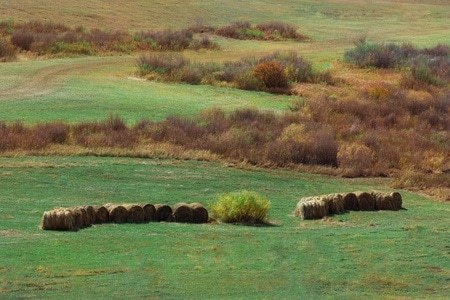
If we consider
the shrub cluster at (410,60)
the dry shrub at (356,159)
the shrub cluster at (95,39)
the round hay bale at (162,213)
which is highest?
the round hay bale at (162,213)

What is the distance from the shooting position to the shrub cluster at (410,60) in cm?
5122

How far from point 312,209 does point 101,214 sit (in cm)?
501

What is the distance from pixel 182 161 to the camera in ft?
96.3

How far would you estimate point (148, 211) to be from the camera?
2061cm

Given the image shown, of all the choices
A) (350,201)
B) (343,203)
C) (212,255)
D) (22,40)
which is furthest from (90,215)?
(22,40)

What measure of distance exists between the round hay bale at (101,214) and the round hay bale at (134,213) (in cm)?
44

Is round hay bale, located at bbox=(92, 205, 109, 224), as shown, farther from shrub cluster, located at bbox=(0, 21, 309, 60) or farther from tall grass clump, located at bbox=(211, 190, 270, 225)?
shrub cluster, located at bbox=(0, 21, 309, 60)

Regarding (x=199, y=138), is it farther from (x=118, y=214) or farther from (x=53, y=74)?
(x=53, y=74)

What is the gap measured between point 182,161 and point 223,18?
54335mm

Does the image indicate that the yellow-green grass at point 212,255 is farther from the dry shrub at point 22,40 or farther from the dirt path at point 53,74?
the dry shrub at point 22,40

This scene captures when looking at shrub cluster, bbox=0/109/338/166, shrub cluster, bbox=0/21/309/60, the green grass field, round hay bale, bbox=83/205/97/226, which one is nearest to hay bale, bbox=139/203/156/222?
the green grass field

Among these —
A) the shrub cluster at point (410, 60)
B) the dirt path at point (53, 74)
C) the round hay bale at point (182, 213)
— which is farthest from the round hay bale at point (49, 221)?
the shrub cluster at point (410, 60)

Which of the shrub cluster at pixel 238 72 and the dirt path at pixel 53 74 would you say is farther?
the shrub cluster at pixel 238 72

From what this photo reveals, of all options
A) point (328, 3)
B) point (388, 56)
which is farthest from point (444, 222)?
point (328, 3)
